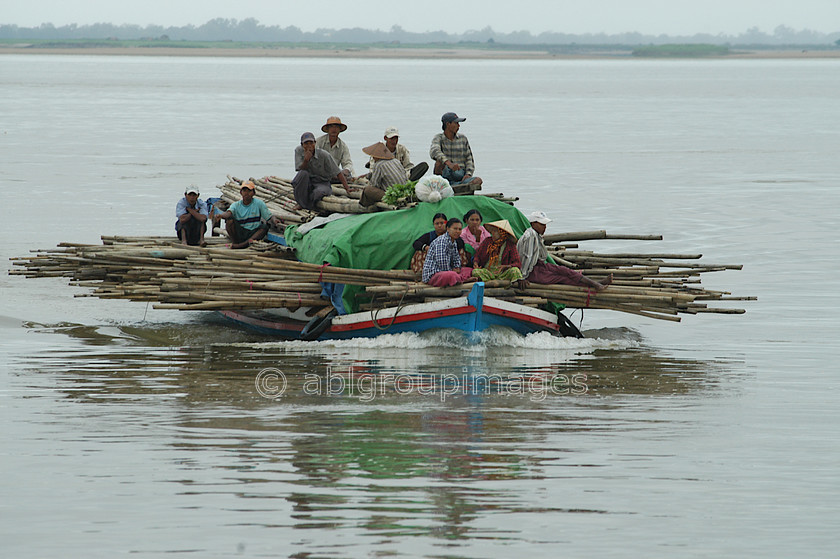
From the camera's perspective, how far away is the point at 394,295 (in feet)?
38.7

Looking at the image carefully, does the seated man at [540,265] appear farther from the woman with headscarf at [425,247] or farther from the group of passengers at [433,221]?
the woman with headscarf at [425,247]

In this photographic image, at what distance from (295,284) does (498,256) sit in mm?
2144

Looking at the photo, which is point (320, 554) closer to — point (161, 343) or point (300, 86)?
point (161, 343)

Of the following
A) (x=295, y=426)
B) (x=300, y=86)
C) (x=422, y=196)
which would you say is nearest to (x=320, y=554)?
(x=295, y=426)

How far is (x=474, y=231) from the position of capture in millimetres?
12242

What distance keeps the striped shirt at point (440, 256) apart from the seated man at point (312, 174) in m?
2.37

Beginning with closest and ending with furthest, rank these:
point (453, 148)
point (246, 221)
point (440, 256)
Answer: point (440, 256), point (246, 221), point (453, 148)

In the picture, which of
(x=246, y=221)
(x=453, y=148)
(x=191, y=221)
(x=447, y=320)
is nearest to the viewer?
(x=447, y=320)

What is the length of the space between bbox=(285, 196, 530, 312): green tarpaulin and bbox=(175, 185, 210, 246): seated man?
2416mm

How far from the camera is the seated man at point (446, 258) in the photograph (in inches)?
464

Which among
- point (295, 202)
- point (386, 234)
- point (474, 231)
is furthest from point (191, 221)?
point (474, 231)

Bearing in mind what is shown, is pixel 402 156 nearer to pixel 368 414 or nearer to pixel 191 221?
pixel 191 221

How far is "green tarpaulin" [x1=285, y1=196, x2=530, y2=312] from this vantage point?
1238 cm

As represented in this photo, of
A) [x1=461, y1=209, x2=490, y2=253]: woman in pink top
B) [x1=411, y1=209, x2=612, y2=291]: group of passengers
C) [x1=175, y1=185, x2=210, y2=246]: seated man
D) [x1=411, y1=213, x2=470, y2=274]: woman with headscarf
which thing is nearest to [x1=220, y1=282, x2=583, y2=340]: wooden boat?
[x1=411, y1=209, x2=612, y2=291]: group of passengers
